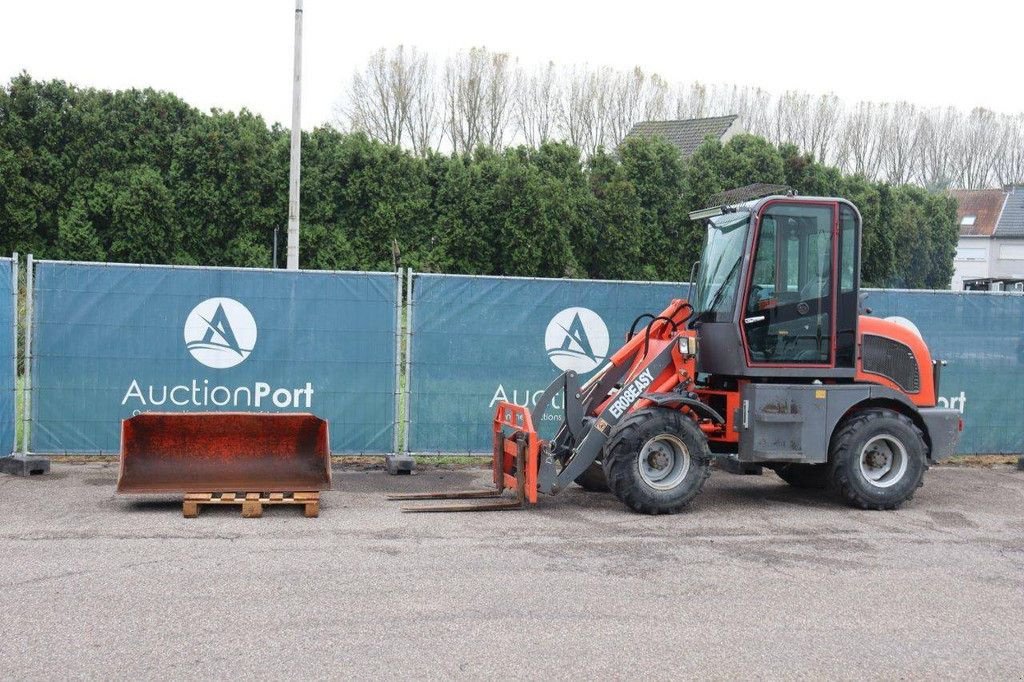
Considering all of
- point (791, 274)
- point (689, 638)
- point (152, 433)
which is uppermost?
point (791, 274)

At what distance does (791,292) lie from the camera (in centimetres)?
960

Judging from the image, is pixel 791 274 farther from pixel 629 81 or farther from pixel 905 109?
pixel 905 109

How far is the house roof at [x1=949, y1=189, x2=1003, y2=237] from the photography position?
6925 centimetres

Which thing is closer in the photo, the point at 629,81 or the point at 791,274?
the point at 791,274

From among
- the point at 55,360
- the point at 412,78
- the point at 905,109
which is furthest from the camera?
the point at 905,109

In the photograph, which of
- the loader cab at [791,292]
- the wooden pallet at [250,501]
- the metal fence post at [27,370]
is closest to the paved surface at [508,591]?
the wooden pallet at [250,501]

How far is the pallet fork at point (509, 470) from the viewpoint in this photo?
9391mm

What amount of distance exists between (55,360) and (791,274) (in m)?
7.67

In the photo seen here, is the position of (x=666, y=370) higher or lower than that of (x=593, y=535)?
higher

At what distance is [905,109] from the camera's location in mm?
67938

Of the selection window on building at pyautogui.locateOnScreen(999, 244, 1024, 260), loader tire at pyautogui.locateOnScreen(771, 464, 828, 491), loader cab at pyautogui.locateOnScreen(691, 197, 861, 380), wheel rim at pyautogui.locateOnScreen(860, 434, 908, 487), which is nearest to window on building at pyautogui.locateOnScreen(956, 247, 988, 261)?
window on building at pyautogui.locateOnScreen(999, 244, 1024, 260)

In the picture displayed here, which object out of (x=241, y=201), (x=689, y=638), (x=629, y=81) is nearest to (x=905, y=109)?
(x=629, y=81)

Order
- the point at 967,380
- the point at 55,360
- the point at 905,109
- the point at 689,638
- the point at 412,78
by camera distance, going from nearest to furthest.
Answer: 1. the point at 689,638
2. the point at 55,360
3. the point at 967,380
4. the point at 412,78
5. the point at 905,109

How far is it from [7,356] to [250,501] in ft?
12.5
